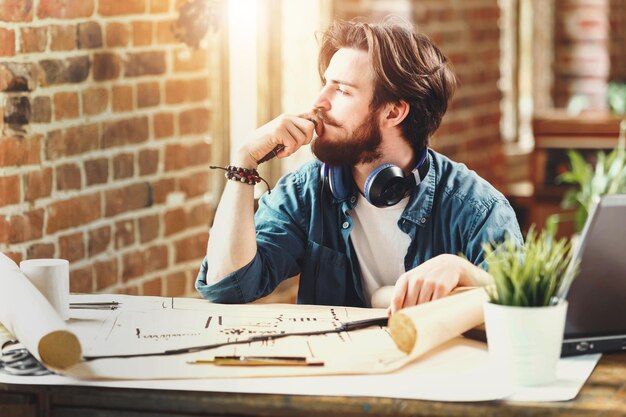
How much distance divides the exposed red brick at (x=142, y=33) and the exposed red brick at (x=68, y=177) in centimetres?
43

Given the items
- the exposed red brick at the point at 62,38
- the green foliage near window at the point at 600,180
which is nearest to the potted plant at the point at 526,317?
the exposed red brick at the point at 62,38

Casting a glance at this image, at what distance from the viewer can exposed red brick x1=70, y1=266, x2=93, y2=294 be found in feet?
8.71

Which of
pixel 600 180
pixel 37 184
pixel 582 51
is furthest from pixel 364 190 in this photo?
pixel 582 51

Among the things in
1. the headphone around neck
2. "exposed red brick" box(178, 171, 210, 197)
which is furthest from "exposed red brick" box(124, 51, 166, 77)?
the headphone around neck

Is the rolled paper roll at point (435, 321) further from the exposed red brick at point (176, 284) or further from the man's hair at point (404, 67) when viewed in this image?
the exposed red brick at point (176, 284)

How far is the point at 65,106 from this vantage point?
8.53 feet

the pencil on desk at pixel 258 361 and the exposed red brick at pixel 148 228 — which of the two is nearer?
the pencil on desk at pixel 258 361

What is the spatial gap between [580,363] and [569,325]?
62 mm

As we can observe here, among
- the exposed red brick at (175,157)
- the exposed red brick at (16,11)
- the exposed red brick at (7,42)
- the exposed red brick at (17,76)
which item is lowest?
the exposed red brick at (175,157)

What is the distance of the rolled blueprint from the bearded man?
0.43 meters

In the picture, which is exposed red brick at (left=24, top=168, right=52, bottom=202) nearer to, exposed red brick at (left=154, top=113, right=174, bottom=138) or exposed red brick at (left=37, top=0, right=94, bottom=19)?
exposed red brick at (left=37, top=0, right=94, bottom=19)

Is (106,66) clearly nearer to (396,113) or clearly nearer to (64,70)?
(64,70)

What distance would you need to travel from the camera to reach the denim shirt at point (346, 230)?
2.18 meters

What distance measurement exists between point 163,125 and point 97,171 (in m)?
0.33
